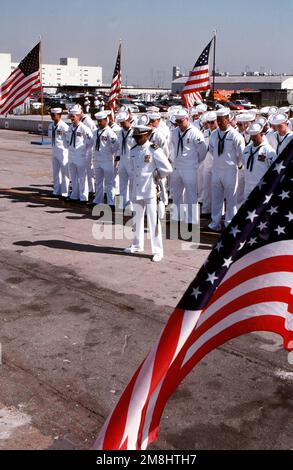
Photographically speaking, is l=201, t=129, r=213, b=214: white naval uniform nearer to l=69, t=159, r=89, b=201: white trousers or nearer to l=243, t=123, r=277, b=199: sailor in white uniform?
l=243, t=123, r=277, b=199: sailor in white uniform

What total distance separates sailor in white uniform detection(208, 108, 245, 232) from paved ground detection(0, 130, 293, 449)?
3.40 feet

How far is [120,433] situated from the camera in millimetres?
2193

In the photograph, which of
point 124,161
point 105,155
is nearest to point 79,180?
point 105,155

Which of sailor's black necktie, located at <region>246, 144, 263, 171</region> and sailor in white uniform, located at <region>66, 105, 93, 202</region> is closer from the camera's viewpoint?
sailor's black necktie, located at <region>246, 144, 263, 171</region>

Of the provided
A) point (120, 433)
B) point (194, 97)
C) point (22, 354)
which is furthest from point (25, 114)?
point (120, 433)

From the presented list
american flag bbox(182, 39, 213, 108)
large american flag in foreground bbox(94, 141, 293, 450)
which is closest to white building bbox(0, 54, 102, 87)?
american flag bbox(182, 39, 213, 108)

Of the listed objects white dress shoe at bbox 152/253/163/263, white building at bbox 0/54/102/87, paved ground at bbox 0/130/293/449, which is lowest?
paved ground at bbox 0/130/293/449

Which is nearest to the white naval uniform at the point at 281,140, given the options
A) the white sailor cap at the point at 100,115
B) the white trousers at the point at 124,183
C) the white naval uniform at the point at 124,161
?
the white naval uniform at the point at 124,161

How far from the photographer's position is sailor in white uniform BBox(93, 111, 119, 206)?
1133cm

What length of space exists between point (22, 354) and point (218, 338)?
10.8ft

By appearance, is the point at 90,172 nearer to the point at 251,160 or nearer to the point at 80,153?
the point at 80,153

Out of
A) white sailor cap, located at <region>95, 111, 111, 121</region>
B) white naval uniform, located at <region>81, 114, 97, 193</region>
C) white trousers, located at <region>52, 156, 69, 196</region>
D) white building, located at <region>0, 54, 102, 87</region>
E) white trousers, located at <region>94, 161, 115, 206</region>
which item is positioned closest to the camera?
white sailor cap, located at <region>95, 111, 111, 121</region>

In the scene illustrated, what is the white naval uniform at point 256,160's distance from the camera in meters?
8.54

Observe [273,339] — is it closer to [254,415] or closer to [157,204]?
[254,415]
